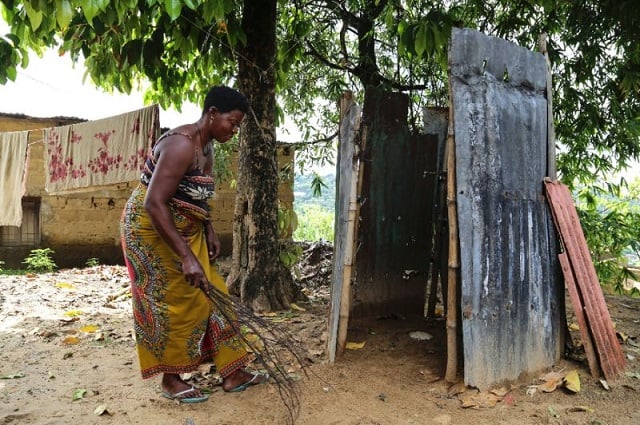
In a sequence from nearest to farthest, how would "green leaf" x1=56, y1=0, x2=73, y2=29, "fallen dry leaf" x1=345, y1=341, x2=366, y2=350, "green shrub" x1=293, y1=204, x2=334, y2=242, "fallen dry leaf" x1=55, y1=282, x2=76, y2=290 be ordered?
"green leaf" x1=56, y1=0, x2=73, y2=29
"fallen dry leaf" x1=345, y1=341, x2=366, y2=350
"fallen dry leaf" x1=55, y1=282, x2=76, y2=290
"green shrub" x1=293, y1=204, x2=334, y2=242

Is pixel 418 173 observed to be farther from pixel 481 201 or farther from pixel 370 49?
pixel 370 49

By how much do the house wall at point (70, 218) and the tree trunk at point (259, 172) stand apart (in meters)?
3.46

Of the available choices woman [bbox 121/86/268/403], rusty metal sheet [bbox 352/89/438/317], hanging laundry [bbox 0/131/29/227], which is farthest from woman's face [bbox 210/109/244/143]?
hanging laundry [bbox 0/131/29/227]

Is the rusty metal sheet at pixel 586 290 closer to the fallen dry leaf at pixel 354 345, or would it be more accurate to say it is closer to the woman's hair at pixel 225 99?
the fallen dry leaf at pixel 354 345

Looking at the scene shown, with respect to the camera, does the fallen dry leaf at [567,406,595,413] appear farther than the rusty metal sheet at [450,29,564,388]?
No

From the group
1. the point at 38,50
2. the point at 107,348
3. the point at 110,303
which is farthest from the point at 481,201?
the point at 38,50

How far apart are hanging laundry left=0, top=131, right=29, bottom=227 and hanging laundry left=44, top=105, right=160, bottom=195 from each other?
0.51 m

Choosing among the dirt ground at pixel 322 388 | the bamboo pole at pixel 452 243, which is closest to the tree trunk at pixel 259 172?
the dirt ground at pixel 322 388

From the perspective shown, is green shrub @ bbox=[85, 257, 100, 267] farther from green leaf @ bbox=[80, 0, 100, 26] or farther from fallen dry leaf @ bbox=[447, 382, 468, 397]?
fallen dry leaf @ bbox=[447, 382, 468, 397]

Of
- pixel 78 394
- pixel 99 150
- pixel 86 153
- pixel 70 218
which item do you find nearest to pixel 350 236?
pixel 78 394

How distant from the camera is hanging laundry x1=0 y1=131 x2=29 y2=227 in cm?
642

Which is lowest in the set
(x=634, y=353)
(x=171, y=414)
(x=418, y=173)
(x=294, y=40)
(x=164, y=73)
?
(x=171, y=414)

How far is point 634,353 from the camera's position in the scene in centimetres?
338

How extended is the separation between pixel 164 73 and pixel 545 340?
4114 mm
